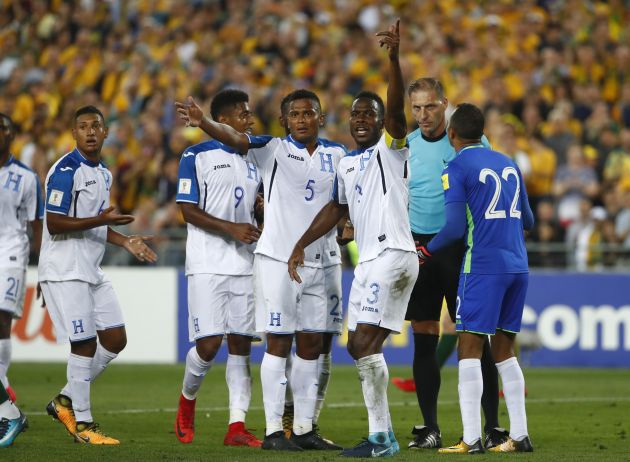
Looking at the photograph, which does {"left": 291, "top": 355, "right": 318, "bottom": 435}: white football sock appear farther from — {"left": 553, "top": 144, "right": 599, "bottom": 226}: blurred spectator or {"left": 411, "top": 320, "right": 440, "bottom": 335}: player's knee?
{"left": 553, "top": 144, "right": 599, "bottom": 226}: blurred spectator

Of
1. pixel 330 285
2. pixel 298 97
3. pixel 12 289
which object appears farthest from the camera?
pixel 12 289

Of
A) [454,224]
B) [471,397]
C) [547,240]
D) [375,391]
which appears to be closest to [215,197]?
[454,224]

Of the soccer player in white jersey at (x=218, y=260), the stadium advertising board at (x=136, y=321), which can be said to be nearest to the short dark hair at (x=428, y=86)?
the soccer player in white jersey at (x=218, y=260)

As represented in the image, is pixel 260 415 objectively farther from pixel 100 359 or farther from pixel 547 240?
pixel 547 240

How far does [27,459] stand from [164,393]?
5.32 m

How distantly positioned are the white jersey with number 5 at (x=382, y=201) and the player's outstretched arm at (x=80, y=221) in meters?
1.84

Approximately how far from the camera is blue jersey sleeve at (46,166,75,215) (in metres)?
9.23

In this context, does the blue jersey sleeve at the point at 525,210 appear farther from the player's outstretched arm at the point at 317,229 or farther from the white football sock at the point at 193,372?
the white football sock at the point at 193,372

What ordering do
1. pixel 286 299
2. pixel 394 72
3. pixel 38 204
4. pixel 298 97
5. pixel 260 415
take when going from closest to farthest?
pixel 394 72 < pixel 286 299 < pixel 298 97 < pixel 38 204 < pixel 260 415

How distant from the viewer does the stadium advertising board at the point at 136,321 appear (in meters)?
17.5

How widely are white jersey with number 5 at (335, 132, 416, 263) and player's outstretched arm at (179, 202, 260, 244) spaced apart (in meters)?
1.03

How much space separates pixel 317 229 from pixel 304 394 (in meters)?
1.21

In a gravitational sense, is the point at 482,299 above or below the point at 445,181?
below

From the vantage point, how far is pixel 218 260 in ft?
30.6
